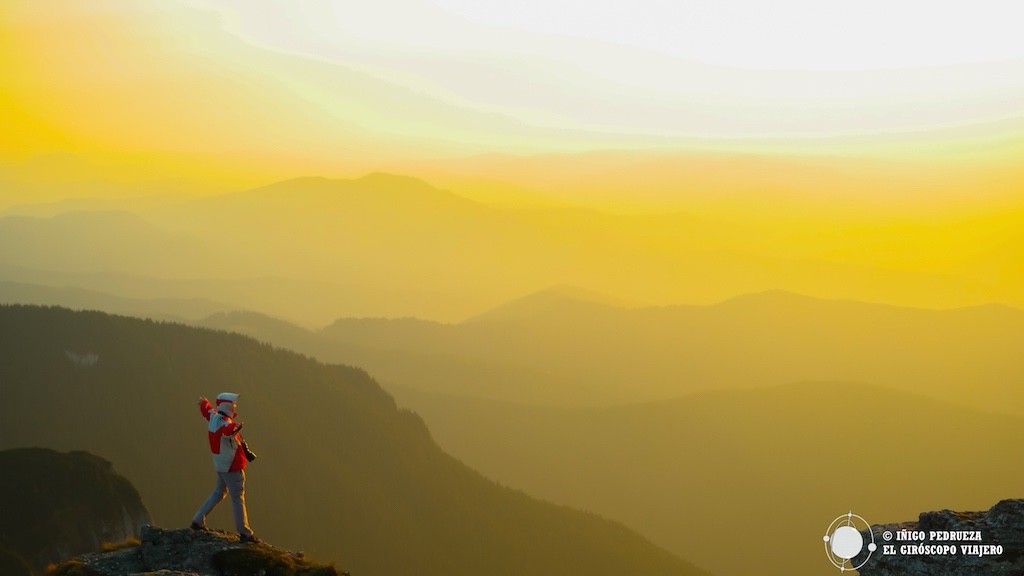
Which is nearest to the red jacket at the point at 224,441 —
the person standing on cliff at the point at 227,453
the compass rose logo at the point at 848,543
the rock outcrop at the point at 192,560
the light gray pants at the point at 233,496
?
the person standing on cliff at the point at 227,453

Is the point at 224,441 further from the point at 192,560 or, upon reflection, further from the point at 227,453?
the point at 192,560

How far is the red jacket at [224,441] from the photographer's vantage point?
24703 millimetres

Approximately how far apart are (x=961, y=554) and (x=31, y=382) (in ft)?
684

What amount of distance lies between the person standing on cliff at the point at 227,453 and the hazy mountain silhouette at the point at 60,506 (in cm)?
6325

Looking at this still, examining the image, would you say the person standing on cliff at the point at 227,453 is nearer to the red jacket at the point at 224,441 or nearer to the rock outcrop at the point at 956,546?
the red jacket at the point at 224,441

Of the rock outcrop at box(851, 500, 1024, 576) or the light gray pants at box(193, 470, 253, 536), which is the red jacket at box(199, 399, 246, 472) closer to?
the light gray pants at box(193, 470, 253, 536)

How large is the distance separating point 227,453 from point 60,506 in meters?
72.5

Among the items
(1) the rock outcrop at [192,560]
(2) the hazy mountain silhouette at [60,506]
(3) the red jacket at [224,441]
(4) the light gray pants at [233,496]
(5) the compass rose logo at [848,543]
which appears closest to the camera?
(1) the rock outcrop at [192,560]

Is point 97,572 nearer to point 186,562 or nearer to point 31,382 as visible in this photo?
point 186,562

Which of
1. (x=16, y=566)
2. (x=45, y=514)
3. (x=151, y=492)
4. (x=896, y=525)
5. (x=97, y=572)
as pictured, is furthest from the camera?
(x=151, y=492)

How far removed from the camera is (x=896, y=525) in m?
26.5

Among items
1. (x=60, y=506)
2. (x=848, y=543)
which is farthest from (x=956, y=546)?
(x=60, y=506)

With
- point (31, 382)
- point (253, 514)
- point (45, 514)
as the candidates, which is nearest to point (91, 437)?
point (31, 382)

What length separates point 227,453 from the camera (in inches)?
981
